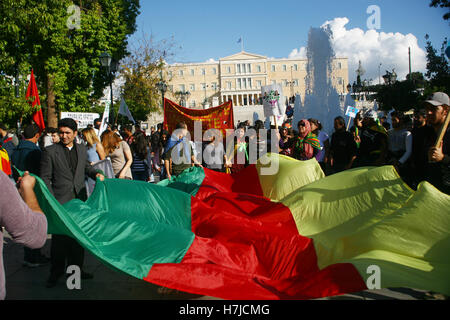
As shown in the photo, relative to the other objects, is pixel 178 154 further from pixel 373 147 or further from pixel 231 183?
pixel 373 147

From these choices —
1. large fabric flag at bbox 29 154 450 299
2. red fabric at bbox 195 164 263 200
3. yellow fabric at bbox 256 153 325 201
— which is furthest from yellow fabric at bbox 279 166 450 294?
red fabric at bbox 195 164 263 200

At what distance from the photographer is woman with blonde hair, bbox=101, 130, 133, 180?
716cm

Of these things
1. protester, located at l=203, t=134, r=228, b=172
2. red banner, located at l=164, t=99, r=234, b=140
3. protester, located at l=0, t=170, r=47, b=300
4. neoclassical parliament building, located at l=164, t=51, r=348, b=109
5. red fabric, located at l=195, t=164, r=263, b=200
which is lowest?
red fabric, located at l=195, t=164, r=263, b=200

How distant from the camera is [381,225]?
3.86 metres

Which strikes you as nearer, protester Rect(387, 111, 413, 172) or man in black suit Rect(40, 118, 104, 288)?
man in black suit Rect(40, 118, 104, 288)

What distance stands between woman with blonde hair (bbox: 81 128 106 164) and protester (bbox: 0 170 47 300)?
4336mm

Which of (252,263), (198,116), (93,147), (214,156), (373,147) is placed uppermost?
(198,116)

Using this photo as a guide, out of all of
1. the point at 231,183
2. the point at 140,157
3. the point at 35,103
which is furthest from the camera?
the point at 35,103

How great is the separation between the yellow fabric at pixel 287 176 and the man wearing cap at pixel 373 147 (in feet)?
6.67

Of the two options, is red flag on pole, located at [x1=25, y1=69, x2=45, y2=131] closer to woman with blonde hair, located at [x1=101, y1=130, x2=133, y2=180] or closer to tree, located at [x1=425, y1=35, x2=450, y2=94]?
woman with blonde hair, located at [x1=101, y1=130, x2=133, y2=180]

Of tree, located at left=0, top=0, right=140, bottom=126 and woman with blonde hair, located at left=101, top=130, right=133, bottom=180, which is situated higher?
tree, located at left=0, top=0, right=140, bottom=126

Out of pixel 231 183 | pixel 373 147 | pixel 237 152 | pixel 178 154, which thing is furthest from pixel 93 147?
pixel 373 147

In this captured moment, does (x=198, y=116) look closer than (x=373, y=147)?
No

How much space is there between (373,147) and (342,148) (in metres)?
0.73
